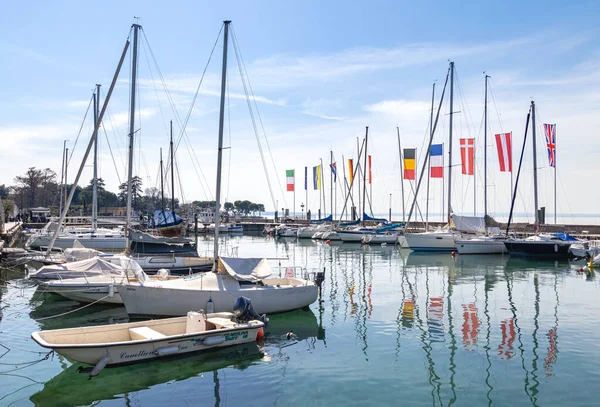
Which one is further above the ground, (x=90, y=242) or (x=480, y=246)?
(x=90, y=242)

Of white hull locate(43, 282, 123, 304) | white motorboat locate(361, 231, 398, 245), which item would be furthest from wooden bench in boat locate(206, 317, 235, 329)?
white motorboat locate(361, 231, 398, 245)

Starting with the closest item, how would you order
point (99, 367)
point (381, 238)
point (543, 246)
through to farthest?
point (99, 367)
point (543, 246)
point (381, 238)

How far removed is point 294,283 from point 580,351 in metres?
11.3

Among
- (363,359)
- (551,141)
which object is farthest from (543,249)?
(363,359)

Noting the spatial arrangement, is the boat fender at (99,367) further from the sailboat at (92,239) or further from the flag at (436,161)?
the flag at (436,161)

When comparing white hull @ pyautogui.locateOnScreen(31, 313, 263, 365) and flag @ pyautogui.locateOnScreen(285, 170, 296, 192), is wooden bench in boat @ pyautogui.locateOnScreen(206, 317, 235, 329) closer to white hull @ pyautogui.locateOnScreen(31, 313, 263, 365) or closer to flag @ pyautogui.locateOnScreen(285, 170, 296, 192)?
white hull @ pyautogui.locateOnScreen(31, 313, 263, 365)

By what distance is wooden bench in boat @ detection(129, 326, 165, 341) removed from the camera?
14.3 meters

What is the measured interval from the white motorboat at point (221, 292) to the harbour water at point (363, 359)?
94 centimetres

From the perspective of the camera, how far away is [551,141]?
52156 mm

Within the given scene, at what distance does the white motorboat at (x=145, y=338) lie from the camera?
43.1ft

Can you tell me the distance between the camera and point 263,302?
19797 mm

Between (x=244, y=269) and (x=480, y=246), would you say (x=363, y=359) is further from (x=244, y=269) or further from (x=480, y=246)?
(x=480, y=246)

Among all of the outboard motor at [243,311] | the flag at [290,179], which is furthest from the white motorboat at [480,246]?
the flag at [290,179]

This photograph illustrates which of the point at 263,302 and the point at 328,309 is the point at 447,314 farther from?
the point at 263,302
